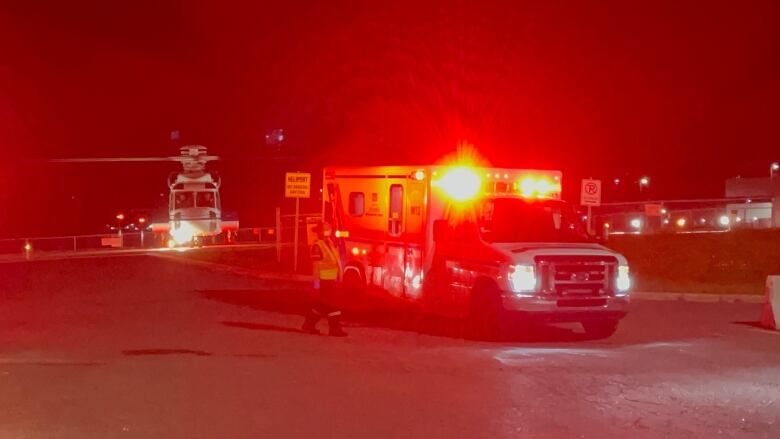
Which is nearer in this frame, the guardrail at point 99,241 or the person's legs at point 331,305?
the person's legs at point 331,305

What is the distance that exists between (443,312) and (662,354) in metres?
3.88

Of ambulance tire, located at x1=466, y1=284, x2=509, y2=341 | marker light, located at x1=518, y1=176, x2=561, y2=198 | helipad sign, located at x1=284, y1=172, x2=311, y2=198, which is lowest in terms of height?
ambulance tire, located at x1=466, y1=284, x2=509, y2=341

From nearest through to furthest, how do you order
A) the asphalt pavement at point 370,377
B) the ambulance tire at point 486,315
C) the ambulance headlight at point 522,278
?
the asphalt pavement at point 370,377, the ambulance headlight at point 522,278, the ambulance tire at point 486,315

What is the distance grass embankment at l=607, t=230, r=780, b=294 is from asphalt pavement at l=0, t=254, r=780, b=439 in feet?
18.9

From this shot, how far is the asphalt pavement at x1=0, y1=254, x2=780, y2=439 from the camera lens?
8.07 metres

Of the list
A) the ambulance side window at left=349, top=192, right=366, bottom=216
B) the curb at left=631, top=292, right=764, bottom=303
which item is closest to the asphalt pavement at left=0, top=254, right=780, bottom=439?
the ambulance side window at left=349, top=192, right=366, bottom=216

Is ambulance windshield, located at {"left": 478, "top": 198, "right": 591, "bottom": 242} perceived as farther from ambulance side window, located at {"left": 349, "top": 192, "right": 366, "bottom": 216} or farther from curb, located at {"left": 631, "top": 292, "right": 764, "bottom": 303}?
curb, located at {"left": 631, "top": 292, "right": 764, "bottom": 303}

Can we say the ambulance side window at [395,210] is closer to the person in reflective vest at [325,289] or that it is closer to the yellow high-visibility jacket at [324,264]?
the person in reflective vest at [325,289]

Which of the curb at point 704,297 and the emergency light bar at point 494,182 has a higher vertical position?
the emergency light bar at point 494,182

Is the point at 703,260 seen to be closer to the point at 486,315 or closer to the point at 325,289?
the point at 486,315

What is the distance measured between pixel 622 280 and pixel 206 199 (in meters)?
31.2

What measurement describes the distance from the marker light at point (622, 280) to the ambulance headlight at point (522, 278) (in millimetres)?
1539

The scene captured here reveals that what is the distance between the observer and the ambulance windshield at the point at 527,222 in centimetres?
1457

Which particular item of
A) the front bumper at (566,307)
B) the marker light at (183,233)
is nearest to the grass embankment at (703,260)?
the front bumper at (566,307)
